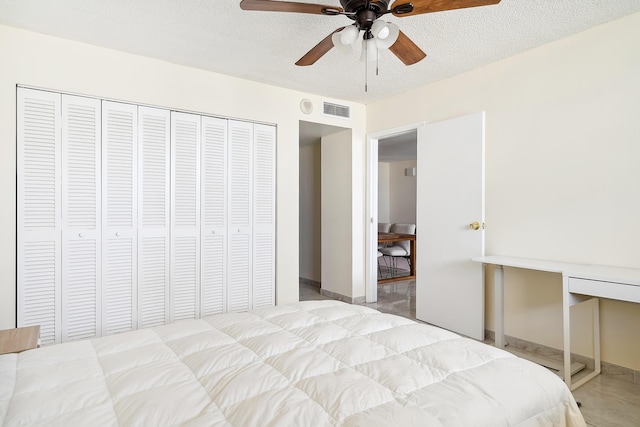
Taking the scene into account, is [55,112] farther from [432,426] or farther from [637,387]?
[637,387]

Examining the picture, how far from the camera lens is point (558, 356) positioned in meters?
2.83

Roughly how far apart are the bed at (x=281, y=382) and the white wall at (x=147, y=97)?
1.80 meters

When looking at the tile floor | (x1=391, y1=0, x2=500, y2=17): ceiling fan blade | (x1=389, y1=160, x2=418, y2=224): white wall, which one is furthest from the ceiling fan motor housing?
(x1=389, y1=160, x2=418, y2=224): white wall

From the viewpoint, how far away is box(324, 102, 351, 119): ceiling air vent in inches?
167

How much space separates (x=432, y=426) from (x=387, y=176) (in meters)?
8.45

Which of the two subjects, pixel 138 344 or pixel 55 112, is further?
pixel 55 112

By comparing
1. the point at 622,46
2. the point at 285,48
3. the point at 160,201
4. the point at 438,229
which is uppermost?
the point at 285,48

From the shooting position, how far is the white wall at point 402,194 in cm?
857

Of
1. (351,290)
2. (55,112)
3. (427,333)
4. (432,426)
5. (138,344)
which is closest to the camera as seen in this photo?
(432,426)

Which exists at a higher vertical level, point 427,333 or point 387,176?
point 387,176

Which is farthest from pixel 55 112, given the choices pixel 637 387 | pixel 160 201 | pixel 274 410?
pixel 637 387

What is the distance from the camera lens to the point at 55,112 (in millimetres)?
2822

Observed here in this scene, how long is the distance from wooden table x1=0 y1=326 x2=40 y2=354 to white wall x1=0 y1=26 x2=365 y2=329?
29.8 inches

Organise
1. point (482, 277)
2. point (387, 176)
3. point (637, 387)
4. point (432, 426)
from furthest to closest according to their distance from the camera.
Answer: point (387, 176)
point (482, 277)
point (637, 387)
point (432, 426)
